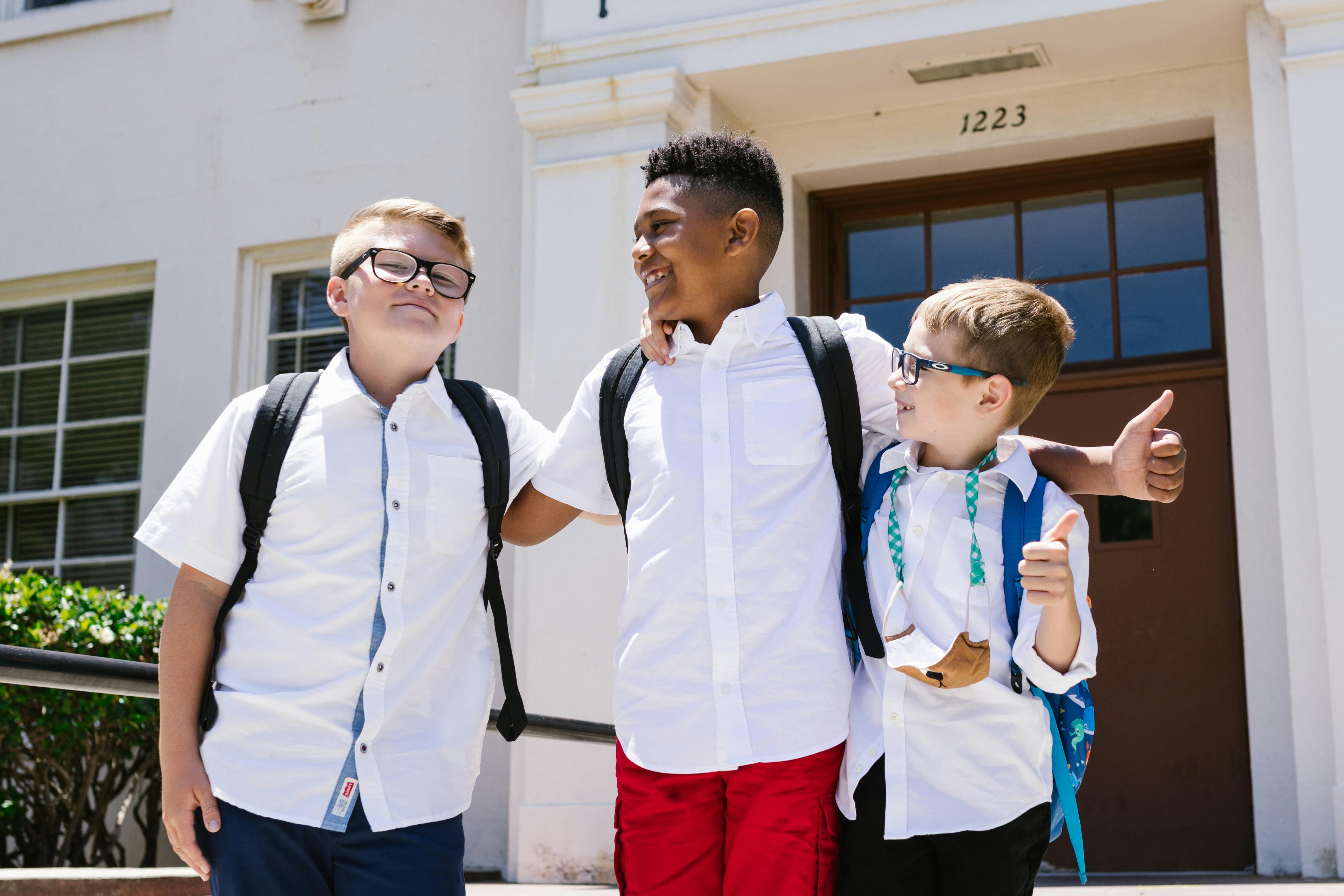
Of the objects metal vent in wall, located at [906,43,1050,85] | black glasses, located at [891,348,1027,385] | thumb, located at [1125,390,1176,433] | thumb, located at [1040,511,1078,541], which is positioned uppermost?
metal vent in wall, located at [906,43,1050,85]

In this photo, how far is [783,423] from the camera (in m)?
2.49

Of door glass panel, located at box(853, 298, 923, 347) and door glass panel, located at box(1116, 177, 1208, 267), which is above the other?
door glass panel, located at box(1116, 177, 1208, 267)

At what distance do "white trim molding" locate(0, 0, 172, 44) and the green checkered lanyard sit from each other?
6748 mm

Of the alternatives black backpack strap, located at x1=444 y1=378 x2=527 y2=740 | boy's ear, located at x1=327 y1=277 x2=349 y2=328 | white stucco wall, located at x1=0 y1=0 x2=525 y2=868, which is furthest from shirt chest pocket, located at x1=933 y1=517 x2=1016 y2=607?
white stucco wall, located at x1=0 y1=0 x2=525 y2=868

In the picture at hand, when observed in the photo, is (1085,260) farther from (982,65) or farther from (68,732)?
(68,732)

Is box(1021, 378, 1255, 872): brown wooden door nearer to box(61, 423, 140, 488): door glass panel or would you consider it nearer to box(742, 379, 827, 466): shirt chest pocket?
box(742, 379, 827, 466): shirt chest pocket

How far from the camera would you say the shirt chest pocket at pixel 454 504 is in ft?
8.26

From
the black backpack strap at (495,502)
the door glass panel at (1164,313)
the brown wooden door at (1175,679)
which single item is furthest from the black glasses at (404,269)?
the door glass panel at (1164,313)

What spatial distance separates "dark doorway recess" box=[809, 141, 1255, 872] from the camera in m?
5.80

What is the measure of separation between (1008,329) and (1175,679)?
13.1 ft

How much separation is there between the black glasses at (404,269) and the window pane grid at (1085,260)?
396 cm

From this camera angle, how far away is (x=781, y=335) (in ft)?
8.63

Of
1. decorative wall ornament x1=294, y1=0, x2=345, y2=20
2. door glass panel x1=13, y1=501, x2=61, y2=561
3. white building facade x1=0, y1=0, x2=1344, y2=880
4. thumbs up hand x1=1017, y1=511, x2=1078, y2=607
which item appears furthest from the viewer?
door glass panel x1=13, y1=501, x2=61, y2=561

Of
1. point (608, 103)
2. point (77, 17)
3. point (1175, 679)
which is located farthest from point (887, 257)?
point (77, 17)
